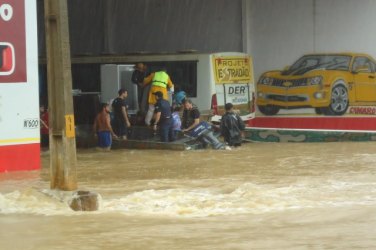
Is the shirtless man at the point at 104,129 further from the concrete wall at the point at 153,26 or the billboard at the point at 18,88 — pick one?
the concrete wall at the point at 153,26

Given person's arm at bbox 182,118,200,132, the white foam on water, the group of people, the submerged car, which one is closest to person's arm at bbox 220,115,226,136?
the group of people

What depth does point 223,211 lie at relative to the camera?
10.3 meters

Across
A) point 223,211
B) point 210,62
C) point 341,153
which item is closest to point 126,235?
point 223,211

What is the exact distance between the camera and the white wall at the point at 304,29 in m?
24.2

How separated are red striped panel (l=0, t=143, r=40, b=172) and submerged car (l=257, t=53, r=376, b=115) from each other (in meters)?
11.7

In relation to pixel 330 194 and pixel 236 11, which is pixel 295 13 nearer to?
pixel 236 11

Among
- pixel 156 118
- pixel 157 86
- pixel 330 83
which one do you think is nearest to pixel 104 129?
pixel 156 118

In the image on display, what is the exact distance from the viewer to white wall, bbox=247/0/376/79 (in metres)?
24.2

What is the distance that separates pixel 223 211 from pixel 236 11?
→ 670 inches

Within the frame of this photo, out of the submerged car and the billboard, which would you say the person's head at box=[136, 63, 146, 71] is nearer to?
the submerged car

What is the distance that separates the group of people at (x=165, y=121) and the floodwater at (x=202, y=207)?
2894 mm

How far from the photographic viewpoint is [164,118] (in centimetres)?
1972

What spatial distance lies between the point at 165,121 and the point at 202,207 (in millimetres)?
9336

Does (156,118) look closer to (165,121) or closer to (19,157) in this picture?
(165,121)
